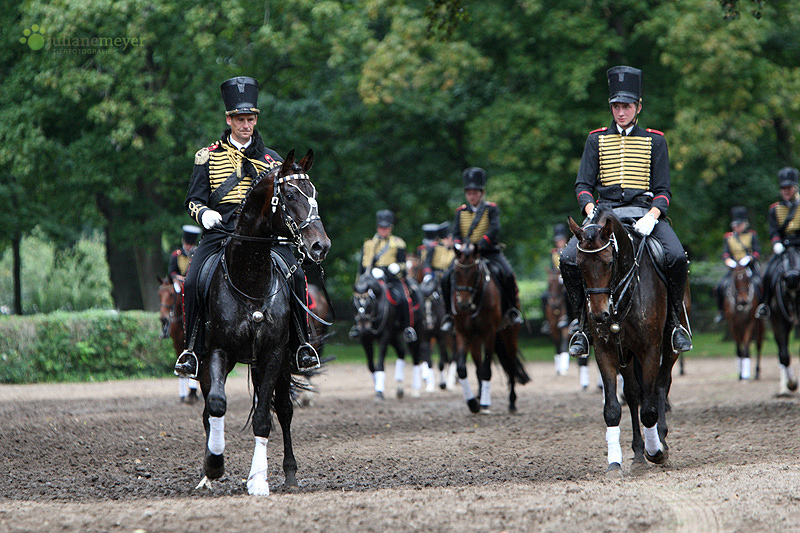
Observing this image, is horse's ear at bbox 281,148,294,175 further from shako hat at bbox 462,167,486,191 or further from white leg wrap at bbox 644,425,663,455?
shako hat at bbox 462,167,486,191

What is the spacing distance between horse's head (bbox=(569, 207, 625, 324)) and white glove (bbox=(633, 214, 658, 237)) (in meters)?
0.61

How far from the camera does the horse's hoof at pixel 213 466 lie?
7.36 meters

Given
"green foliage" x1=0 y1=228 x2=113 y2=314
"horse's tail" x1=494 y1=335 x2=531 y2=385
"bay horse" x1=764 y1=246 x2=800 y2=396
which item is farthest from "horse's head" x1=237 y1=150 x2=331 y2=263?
"green foliage" x1=0 y1=228 x2=113 y2=314

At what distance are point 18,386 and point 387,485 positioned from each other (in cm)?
1315

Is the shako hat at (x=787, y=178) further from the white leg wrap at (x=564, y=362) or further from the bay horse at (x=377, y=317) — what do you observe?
the white leg wrap at (x=564, y=362)

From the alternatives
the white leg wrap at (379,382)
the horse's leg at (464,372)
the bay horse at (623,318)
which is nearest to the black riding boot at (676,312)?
the bay horse at (623,318)

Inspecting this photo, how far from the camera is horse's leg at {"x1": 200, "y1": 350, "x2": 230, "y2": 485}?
717 cm

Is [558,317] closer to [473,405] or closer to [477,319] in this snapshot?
[477,319]

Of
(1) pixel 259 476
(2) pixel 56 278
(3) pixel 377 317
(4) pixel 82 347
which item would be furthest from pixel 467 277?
(2) pixel 56 278

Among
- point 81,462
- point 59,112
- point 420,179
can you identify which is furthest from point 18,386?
point 420,179

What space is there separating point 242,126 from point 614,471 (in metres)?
4.03

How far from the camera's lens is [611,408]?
8148 millimetres

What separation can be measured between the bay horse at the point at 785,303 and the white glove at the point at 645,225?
6.57 metres

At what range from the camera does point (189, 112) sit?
25875 mm
